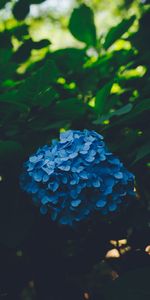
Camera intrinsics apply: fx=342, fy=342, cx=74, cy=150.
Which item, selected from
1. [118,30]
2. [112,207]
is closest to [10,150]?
[112,207]

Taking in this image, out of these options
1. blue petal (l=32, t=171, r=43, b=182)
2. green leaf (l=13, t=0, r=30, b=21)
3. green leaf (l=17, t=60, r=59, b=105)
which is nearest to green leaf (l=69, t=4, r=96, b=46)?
green leaf (l=13, t=0, r=30, b=21)

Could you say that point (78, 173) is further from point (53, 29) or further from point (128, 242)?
point (53, 29)

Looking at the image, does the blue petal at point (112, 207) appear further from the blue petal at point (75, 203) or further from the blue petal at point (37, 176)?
the blue petal at point (37, 176)

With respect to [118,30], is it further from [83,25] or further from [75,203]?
[75,203]

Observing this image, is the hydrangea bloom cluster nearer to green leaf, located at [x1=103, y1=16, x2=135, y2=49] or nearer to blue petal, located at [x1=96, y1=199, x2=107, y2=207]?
blue petal, located at [x1=96, y1=199, x2=107, y2=207]

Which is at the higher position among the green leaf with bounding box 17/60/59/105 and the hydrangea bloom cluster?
the green leaf with bounding box 17/60/59/105
